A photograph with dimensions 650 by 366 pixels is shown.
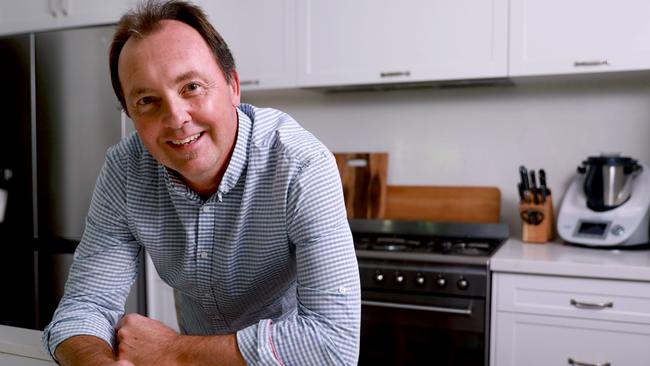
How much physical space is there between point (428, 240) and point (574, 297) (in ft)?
2.18

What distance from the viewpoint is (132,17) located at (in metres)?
0.98

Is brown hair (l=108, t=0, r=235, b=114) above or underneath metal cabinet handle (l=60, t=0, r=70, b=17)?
underneath

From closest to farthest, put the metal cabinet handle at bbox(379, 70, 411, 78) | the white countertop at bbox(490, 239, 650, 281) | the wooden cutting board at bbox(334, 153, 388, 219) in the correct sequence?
1. the white countertop at bbox(490, 239, 650, 281)
2. the metal cabinet handle at bbox(379, 70, 411, 78)
3. the wooden cutting board at bbox(334, 153, 388, 219)

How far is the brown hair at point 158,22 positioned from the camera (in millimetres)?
956

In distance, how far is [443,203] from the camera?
251 centimetres

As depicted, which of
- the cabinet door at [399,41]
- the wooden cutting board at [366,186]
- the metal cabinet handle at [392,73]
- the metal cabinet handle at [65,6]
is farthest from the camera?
the metal cabinet handle at [65,6]

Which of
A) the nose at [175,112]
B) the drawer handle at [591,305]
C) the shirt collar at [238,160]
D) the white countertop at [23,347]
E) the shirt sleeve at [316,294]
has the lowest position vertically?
the drawer handle at [591,305]

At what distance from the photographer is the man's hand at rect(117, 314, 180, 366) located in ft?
2.99

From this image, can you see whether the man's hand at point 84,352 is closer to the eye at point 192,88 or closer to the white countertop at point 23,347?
the white countertop at point 23,347

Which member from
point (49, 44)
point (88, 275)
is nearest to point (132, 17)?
point (88, 275)

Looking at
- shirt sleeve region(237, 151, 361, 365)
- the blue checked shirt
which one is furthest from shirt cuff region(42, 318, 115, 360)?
shirt sleeve region(237, 151, 361, 365)

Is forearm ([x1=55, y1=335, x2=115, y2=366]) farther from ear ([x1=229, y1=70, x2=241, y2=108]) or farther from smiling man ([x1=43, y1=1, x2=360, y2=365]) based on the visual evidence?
ear ([x1=229, y1=70, x2=241, y2=108])

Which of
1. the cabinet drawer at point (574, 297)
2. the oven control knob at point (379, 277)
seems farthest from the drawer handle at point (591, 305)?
the oven control knob at point (379, 277)

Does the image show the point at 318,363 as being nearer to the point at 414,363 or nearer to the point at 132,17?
the point at 132,17
